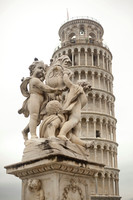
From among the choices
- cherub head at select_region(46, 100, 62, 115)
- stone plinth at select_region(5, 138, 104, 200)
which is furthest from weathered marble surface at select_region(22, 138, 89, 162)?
cherub head at select_region(46, 100, 62, 115)

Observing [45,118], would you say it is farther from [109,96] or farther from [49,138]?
[109,96]

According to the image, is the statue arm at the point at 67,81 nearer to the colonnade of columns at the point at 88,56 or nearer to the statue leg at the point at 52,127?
the statue leg at the point at 52,127

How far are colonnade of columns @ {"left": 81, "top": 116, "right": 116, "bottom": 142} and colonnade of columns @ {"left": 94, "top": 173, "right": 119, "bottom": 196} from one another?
6651mm

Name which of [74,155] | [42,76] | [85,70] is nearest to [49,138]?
[74,155]

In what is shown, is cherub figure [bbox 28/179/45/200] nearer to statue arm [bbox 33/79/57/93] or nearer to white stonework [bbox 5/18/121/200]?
white stonework [bbox 5/18/121/200]

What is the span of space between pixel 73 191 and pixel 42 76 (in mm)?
2346

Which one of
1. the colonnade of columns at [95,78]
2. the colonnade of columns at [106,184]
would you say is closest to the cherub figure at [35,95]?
the colonnade of columns at [106,184]

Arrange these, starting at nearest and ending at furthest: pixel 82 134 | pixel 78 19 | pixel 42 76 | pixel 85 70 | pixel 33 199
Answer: pixel 33 199 < pixel 42 76 < pixel 82 134 < pixel 85 70 < pixel 78 19

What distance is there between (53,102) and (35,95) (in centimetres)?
44

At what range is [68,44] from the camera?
5650 centimetres

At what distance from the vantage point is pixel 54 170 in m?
4.81

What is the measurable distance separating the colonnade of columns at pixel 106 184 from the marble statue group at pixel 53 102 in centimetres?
4361

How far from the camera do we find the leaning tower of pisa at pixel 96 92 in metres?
49.6

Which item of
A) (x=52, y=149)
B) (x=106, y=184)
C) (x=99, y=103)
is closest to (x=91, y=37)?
(x=99, y=103)
